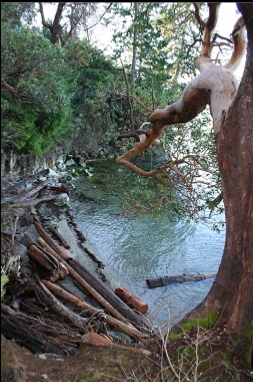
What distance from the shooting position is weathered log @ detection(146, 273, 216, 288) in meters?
9.01

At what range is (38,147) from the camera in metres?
10.8

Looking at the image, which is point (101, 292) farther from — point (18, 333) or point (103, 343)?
point (18, 333)

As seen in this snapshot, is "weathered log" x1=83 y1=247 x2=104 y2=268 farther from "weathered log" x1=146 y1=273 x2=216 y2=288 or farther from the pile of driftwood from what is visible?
"weathered log" x1=146 y1=273 x2=216 y2=288

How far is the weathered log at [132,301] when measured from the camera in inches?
298

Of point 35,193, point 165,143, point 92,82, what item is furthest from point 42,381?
point 92,82

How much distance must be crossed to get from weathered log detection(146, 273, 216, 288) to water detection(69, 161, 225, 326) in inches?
5.2

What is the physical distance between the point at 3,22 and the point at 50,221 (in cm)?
838

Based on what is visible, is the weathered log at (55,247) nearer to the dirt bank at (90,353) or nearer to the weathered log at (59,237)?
the weathered log at (59,237)

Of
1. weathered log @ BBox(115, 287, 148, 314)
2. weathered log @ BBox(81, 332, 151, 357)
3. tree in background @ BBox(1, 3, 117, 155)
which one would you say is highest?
tree in background @ BBox(1, 3, 117, 155)

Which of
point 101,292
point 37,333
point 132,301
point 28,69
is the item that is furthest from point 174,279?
point 28,69

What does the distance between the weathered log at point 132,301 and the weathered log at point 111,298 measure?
27cm

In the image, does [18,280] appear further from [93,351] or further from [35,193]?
[35,193]

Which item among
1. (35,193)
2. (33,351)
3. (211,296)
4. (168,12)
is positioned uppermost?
(168,12)

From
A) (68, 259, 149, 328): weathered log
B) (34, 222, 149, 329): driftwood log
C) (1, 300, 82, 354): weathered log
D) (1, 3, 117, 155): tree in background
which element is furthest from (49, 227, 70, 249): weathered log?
(1, 300, 82, 354): weathered log
